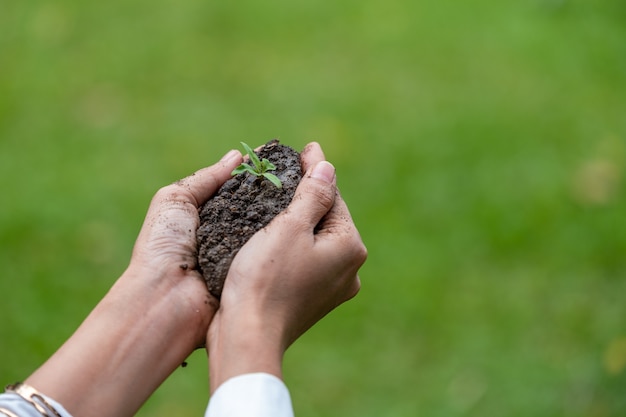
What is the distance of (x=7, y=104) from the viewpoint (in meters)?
5.41

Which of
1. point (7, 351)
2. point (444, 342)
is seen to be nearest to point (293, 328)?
point (444, 342)

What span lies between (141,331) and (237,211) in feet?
1.64

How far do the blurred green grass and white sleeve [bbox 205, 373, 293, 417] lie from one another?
197 centimetres

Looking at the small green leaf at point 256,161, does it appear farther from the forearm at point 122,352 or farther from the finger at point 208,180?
the forearm at point 122,352

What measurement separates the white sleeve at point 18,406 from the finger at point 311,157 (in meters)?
1.08

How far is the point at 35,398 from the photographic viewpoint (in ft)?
6.71

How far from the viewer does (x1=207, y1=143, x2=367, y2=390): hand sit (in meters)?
2.09

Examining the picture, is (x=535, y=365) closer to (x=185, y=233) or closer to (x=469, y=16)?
(x=185, y=233)

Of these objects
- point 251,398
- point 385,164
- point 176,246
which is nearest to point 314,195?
point 176,246

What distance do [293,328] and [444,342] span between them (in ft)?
6.76

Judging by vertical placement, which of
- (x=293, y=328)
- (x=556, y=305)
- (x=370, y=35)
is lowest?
(x=293, y=328)

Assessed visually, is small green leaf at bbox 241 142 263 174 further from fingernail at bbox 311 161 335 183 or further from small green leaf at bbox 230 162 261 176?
fingernail at bbox 311 161 335 183

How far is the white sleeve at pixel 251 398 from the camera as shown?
75.9 inches

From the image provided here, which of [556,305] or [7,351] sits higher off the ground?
[556,305]
